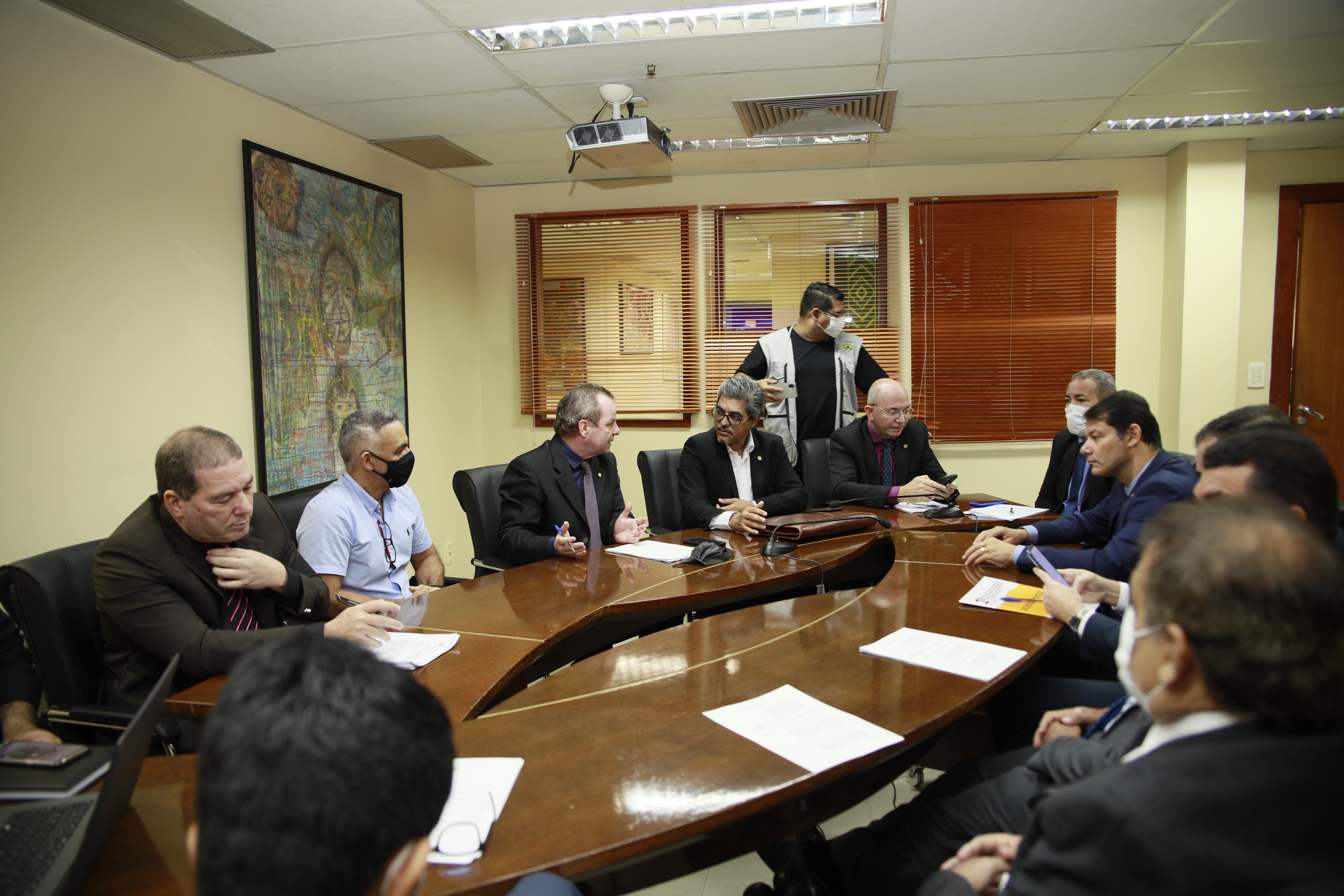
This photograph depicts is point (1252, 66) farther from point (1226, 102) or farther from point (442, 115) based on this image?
point (442, 115)

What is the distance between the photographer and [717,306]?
5.34 m

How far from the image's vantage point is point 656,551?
2930mm

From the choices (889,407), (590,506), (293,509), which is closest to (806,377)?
(889,407)

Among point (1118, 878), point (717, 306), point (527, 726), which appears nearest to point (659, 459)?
point (717, 306)

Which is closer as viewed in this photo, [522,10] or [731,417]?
[522,10]

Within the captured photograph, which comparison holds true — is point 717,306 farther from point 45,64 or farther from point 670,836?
point 670,836

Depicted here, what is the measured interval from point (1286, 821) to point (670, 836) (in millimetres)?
755

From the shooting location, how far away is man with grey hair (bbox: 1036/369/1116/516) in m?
3.30

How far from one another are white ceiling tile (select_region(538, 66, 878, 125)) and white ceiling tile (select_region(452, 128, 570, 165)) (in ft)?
1.50

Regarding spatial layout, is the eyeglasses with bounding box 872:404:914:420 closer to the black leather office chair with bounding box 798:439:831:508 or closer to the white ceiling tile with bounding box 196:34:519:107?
the black leather office chair with bounding box 798:439:831:508

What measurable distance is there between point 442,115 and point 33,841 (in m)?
3.68

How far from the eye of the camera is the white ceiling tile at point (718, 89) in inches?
135

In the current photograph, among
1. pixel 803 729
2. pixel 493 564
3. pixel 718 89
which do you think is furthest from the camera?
pixel 718 89

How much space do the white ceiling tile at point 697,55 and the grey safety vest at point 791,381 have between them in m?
1.74
